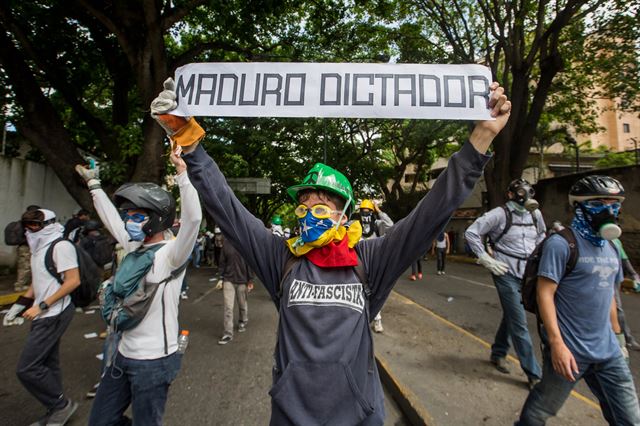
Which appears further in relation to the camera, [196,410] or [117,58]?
[117,58]

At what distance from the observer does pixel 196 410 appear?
10.6 ft

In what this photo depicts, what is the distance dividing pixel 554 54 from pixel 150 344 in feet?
41.6

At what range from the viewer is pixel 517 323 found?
3.41 meters

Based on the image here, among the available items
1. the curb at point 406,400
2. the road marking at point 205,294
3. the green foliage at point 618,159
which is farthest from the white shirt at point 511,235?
the green foliage at point 618,159

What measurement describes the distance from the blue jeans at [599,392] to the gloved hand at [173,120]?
8.07 feet

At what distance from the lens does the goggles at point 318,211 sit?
150cm

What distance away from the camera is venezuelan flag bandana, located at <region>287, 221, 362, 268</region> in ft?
4.80

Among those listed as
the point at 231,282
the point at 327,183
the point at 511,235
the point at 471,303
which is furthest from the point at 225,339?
the point at 471,303

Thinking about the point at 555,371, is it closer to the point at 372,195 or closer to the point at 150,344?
the point at 150,344

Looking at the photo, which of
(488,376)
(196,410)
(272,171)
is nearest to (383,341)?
(488,376)

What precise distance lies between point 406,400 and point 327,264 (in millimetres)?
2361

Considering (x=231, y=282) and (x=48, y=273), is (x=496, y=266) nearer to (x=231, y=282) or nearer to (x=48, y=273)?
(x=231, y=282)

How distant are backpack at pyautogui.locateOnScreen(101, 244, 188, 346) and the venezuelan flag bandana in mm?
1097

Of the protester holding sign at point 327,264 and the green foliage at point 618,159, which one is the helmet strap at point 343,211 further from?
the green foliage at point 618,159
